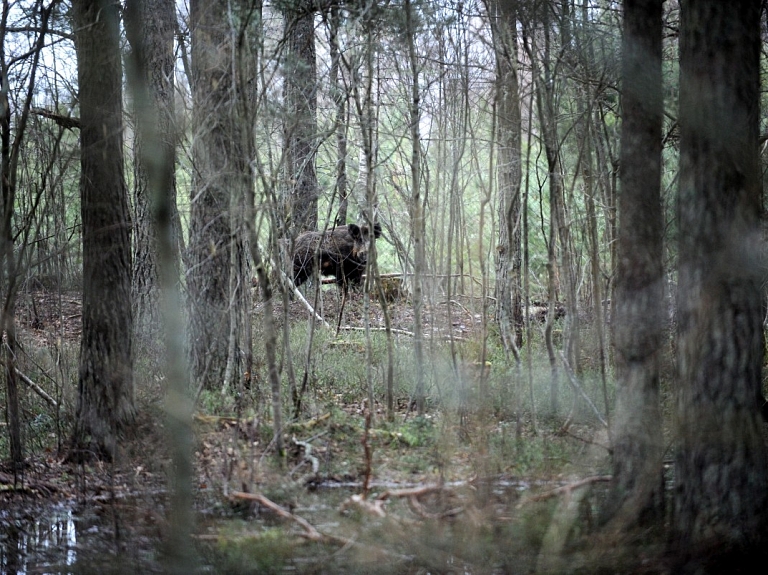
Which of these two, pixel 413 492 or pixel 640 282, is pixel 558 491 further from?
pixel 640 282

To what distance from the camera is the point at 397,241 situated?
32.8 ft

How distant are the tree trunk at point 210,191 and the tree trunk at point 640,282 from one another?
3.31 meters

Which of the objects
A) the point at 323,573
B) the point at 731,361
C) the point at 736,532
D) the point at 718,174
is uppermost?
the point at 718,174

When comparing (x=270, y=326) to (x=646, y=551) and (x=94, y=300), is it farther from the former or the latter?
(x=646, y=551)

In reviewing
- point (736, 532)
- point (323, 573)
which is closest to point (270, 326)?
point (323, 573)

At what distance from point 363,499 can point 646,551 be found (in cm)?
201

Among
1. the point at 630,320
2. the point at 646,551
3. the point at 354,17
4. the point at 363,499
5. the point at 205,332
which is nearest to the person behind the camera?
the point at 646,551

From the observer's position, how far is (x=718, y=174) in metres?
4.31

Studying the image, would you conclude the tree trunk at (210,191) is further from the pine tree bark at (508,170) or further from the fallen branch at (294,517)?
the pine tree bark at (508,170)

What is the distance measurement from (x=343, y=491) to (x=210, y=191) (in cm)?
380

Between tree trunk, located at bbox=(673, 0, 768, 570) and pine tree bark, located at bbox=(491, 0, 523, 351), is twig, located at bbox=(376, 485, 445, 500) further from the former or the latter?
pine tree bark, located at bbox=(491, 0, 523, 351)

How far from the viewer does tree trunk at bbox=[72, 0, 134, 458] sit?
702 cm

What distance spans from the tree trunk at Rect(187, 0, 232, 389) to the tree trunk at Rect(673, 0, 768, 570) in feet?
12.5

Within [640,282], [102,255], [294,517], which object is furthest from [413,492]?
[102,255]
